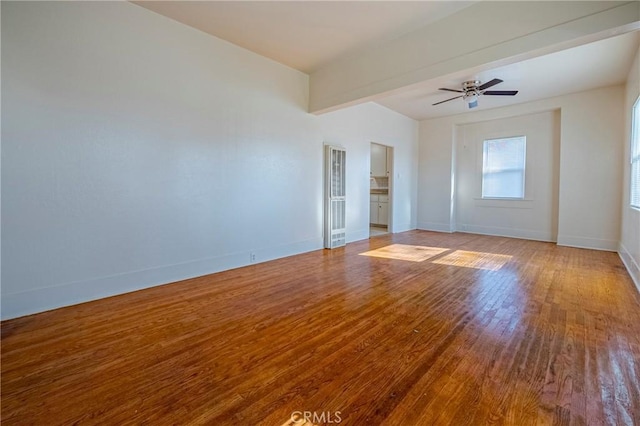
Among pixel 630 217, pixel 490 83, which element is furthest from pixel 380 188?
pixel 630 217

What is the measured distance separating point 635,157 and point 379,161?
16.4 feet

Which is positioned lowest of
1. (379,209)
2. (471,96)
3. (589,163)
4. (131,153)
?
(379,209)

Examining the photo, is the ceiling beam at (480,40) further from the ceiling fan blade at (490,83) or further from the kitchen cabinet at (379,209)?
the kitchen cabinet at (379,209)

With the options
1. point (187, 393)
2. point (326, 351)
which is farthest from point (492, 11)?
point (187, 393)

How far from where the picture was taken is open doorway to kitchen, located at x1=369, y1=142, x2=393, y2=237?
7801 mm

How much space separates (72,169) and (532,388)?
4.01 metres

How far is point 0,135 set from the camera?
2.35m

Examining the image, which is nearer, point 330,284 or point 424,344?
point 424,344

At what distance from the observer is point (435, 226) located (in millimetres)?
7777

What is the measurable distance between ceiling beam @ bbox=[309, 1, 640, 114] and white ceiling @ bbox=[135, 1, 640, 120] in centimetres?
12

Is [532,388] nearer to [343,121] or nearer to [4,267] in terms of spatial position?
[4,267]

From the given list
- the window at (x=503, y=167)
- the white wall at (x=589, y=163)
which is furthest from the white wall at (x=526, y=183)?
the white wall at (x=589, y=163)

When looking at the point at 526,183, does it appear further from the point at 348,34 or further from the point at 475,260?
the point at 348,34

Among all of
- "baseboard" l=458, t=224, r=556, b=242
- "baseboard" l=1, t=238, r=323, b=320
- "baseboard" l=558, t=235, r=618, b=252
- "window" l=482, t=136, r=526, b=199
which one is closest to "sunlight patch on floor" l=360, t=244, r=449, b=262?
"baseboard" l=1, t=238, r=323, b=320
